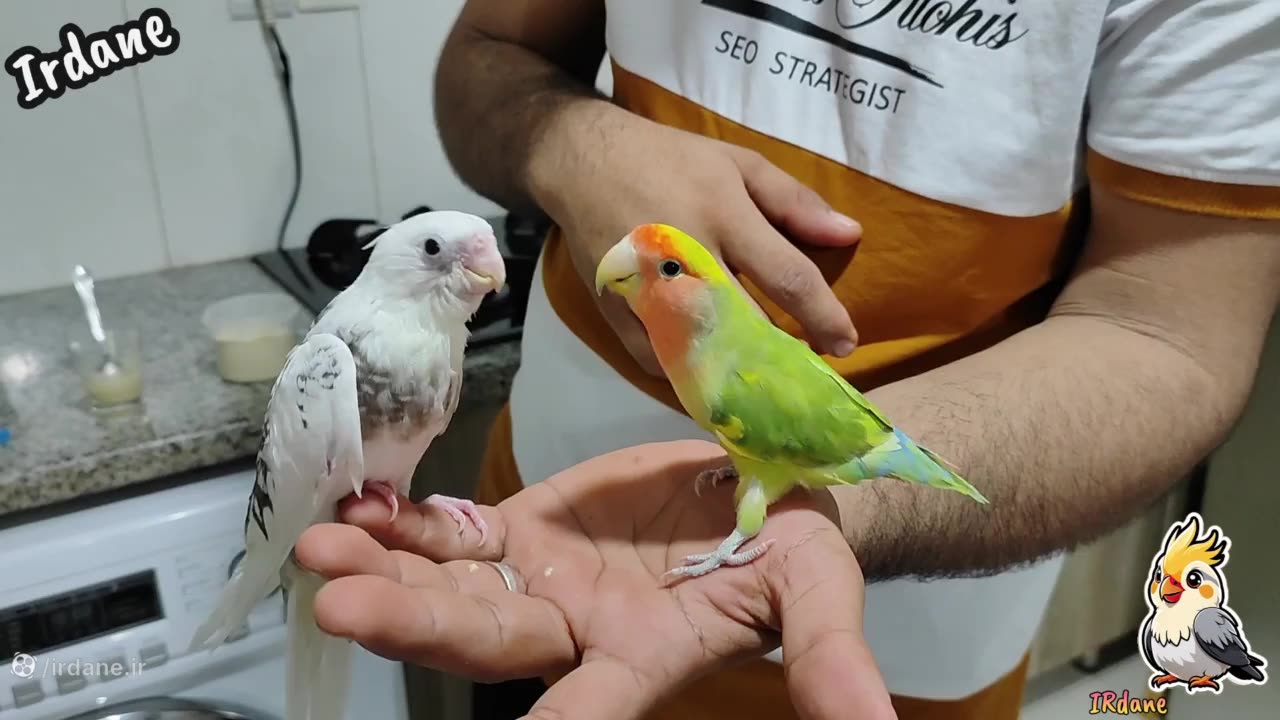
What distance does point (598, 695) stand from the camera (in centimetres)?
39

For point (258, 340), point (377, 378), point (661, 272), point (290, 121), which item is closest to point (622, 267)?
point (661, 272)

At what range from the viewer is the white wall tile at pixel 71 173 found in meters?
1.06

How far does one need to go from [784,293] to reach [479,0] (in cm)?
50

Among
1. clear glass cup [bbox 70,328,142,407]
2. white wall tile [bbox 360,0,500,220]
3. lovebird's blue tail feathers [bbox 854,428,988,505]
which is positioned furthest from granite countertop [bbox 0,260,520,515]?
lovebird's blue tail feathers [bbox 854,428,988,505]

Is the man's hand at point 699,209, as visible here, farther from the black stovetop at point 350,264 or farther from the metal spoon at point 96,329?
the metal spoon at point 96,329

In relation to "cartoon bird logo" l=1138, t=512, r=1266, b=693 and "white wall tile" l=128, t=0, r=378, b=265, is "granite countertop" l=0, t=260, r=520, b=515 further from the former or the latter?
"cartoon bird logo" l=1138, t=512, r=1266, b=693

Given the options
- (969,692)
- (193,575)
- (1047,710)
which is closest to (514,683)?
(193,575)

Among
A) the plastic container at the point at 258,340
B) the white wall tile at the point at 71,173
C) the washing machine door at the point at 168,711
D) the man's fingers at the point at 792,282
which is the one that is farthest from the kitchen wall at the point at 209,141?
the man's fingers at the point at 792,282

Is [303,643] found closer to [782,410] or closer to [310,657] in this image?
[310,657]

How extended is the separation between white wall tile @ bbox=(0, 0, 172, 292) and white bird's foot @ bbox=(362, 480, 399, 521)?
90 centimetres

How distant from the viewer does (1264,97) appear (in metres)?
0.54

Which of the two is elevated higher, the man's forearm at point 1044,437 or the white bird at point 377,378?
the white bird at point 377,378

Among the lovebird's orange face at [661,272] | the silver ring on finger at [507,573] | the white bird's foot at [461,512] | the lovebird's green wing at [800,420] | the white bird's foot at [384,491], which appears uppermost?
the lovebird's orange face at [661,272]

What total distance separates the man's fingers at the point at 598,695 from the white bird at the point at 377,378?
119mm
